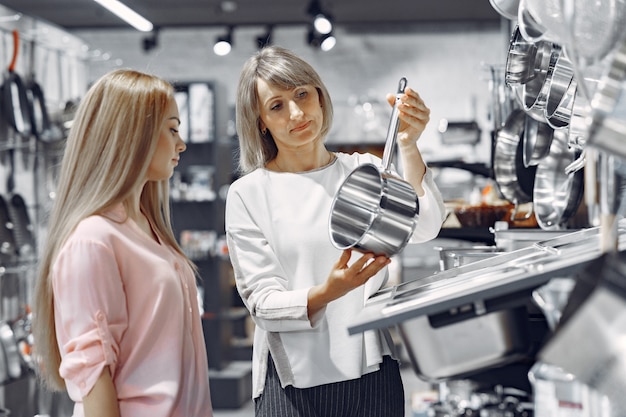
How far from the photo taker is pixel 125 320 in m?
1.58

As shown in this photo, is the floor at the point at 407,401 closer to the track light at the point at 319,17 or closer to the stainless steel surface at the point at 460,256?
the track light at the point at 319,17

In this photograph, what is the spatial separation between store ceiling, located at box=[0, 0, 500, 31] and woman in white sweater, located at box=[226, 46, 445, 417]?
657cm

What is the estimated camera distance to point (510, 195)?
2434 millimetres

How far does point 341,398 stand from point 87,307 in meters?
0.57

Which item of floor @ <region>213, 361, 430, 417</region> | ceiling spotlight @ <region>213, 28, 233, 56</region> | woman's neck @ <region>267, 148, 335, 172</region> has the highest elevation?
ceiling spotlight @ <region>213, 28, 233, 56</region>

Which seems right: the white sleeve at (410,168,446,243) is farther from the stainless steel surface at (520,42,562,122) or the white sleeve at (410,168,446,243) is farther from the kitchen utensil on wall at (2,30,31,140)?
the kitchen utensil on wall at (2,30,31,140)

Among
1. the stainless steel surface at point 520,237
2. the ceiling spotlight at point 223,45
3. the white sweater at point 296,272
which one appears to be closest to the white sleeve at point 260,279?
the white sweater at point 296,272

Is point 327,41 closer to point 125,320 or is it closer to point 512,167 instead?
point 512,167

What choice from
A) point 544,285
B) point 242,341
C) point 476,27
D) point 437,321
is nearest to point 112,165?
point 437,321

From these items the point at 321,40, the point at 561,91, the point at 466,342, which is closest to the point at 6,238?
the point at 561,91

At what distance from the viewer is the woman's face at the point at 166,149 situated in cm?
168

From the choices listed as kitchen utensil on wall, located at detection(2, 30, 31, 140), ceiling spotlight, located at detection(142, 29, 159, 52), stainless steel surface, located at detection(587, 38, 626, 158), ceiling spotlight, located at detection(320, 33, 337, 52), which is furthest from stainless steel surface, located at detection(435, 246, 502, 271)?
ceiling spotlight, located at detection(142, 29, 159, 52)

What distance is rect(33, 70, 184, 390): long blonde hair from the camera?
5.31 feet

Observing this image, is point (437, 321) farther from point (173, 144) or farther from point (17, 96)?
point (17, 96)
